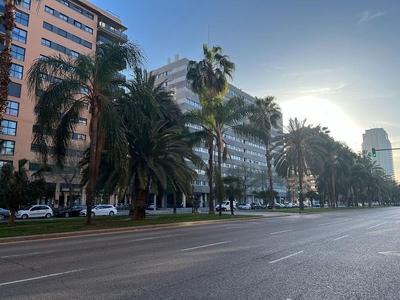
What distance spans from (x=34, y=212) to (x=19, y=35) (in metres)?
29.1

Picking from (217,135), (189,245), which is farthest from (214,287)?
(217,135)

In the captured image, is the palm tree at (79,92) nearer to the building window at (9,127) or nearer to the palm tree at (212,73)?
the palm tree at (212,73)

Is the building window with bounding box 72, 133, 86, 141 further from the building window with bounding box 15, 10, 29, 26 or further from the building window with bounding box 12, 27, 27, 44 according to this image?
the building window with bounding box 15, 10, 29, 26

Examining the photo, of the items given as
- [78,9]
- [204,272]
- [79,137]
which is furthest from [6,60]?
[78,9]

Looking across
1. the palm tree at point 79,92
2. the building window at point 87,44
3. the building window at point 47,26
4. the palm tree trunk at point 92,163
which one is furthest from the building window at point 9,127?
the palm tree trunk at point 92,163

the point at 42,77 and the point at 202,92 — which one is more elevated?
the point at 202,92

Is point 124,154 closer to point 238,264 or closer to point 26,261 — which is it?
point 26,261

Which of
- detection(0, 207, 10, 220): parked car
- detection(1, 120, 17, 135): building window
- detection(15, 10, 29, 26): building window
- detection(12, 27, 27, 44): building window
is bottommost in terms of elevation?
detection(0, 207, 10, 220): parked car

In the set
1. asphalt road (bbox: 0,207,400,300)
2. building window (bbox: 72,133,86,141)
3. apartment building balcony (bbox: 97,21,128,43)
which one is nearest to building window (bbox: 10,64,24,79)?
building window (bbox: 72,133,86,141)

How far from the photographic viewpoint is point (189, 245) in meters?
11.0

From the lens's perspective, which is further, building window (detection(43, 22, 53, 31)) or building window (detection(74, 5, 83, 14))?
building window (detection(74, 5, 83, 14))

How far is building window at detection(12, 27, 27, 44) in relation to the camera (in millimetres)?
46928

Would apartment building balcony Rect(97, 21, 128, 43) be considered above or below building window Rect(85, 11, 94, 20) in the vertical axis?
below

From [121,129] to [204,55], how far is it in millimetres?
18933
